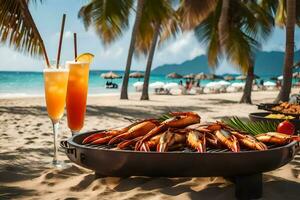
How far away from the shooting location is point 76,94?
359cm

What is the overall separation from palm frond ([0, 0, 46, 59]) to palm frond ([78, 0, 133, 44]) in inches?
329

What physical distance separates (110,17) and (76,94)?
1394 cm

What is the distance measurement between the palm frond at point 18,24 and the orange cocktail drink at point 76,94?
16.6 ft

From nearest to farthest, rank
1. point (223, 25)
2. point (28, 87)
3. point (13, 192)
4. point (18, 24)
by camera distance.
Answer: point (13, 192) < point (18, 24) < point (223, 25) < point (28, 87)

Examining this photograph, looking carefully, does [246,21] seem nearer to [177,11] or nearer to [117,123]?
[177,11]

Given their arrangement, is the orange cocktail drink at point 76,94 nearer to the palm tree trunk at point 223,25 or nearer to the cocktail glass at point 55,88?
the cocktail glass at point 55,88

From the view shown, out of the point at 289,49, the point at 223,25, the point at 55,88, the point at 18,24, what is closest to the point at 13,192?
the point at 55,88

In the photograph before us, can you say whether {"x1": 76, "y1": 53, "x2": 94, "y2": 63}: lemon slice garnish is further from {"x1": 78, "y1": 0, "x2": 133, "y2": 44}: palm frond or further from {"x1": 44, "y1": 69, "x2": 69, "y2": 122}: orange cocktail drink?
{"x1": 78, "y1": 0, "x2": 133, "y2": 44}: palm frond

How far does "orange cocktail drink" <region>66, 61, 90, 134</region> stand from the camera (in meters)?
3.58

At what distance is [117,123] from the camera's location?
28.5ft

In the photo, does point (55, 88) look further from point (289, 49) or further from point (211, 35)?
point (211, 35)

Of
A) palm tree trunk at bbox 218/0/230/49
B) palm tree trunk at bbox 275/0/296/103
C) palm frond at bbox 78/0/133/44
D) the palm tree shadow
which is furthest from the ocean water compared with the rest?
the palm tree shadow

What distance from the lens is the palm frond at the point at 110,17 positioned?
16.9 metres

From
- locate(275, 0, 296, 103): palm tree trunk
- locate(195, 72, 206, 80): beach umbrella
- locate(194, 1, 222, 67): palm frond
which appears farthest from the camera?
locate(195, 72, 206, 80): beach umbrella
